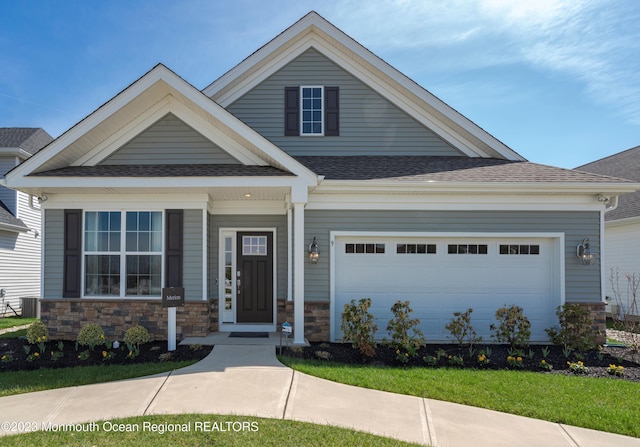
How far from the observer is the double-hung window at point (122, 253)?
8.45 metres

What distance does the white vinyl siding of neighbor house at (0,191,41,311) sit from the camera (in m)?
13.9

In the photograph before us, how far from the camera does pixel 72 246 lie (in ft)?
27.8

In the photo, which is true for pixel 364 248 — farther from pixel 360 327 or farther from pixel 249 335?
pixel 249 335

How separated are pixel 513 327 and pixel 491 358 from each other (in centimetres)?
105

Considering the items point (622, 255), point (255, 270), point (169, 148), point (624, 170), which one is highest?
point (624, 170)

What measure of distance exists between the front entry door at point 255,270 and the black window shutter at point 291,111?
2.75 metres

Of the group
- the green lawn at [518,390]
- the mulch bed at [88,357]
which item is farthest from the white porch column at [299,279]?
the mulch bed at [88,357]

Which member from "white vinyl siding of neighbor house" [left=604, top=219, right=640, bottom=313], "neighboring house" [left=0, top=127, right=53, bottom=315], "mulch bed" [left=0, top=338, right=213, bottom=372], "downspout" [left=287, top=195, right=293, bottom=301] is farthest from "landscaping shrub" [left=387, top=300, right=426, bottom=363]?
"neighboring house" [left=0, top=127, right=53, bottom=315]

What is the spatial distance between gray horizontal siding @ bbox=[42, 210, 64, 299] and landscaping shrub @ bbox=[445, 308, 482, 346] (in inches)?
317

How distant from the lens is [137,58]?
1327cm

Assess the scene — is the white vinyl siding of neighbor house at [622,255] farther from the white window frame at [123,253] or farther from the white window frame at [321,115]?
the white window frame at [123,253]

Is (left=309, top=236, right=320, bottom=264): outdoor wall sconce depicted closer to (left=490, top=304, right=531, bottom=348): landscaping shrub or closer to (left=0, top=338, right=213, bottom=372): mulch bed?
(left=0, top=338, right=213, bottom=372): mulch bed

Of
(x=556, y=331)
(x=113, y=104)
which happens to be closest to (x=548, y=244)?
(x=556, y=331)

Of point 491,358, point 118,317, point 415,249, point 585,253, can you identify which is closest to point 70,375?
point 118,317
